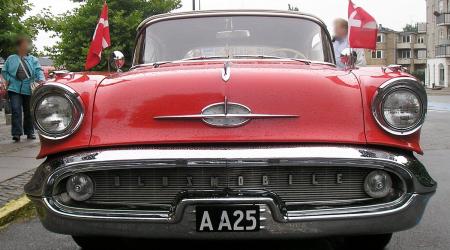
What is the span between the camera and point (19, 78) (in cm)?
868

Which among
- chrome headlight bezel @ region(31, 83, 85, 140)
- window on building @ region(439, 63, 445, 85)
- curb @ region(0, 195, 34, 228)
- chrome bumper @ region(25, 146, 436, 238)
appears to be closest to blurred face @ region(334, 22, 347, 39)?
curb @ region(0, 195, 34, 228)

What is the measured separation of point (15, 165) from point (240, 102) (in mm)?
4447

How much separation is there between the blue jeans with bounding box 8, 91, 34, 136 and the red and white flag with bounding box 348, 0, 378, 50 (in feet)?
16.2

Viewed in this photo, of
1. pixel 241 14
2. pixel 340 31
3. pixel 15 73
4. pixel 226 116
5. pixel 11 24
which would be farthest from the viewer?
pixel 11 24

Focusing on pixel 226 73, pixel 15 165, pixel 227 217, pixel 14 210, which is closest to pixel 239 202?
pixel 227 217

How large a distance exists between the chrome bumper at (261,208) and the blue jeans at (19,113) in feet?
19.8

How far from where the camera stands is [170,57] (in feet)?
13.5

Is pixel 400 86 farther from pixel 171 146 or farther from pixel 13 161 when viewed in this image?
pixel 13 161

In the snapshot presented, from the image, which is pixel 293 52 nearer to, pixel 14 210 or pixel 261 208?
pixel 261 208

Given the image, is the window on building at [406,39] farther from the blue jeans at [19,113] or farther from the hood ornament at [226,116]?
the hood ornament at [226,116]

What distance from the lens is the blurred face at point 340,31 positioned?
7.36 metres

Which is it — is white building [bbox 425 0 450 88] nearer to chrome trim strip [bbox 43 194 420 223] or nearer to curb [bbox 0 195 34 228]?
curb [bbox 0 195 34 228]

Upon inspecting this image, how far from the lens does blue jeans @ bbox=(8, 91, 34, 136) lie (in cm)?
854

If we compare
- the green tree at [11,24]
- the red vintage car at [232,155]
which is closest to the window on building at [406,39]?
the green tree at [11,24]
